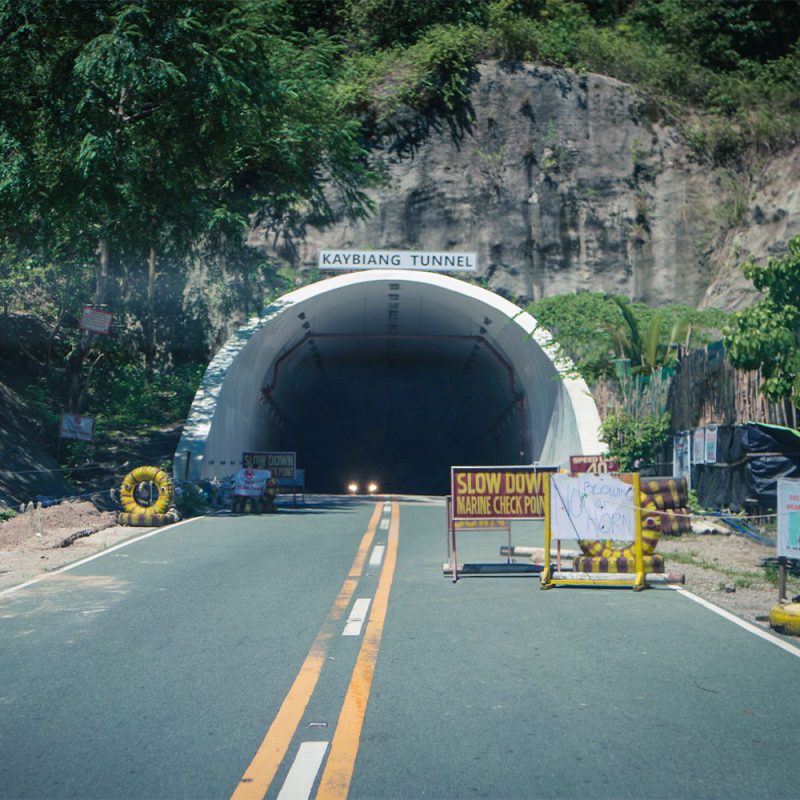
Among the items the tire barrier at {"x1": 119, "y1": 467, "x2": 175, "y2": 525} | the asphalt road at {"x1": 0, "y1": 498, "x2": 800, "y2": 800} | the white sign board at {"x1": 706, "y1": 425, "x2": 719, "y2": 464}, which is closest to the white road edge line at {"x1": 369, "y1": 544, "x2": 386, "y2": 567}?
the asphalt road at {"x1": 0, "y1": 498, "x2": 800, "y2": 800}

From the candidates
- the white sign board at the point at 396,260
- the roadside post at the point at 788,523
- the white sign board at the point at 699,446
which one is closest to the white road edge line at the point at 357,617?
the roadside post at the point at 788,523

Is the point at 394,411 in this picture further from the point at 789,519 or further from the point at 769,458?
the point at 789,519

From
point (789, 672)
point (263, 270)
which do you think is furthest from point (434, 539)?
point (263, 270)

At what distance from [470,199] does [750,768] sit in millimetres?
40729

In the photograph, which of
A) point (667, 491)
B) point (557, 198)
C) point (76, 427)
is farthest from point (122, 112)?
point (557, 198)

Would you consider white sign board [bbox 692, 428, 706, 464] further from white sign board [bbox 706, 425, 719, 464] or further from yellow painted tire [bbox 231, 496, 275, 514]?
yellow painted tire [bbox 231, 496, 275, 514]

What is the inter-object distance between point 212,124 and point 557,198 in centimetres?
2482

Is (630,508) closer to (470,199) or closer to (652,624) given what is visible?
(652,624)

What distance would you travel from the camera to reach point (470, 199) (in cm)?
4419

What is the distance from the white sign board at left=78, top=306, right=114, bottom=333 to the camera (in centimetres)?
2338

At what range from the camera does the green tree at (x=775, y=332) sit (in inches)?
596

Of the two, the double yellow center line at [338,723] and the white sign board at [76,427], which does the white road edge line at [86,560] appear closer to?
the white sign board at [76,427]

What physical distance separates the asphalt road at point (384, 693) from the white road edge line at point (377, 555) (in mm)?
2070

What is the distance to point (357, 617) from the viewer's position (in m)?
9.48
